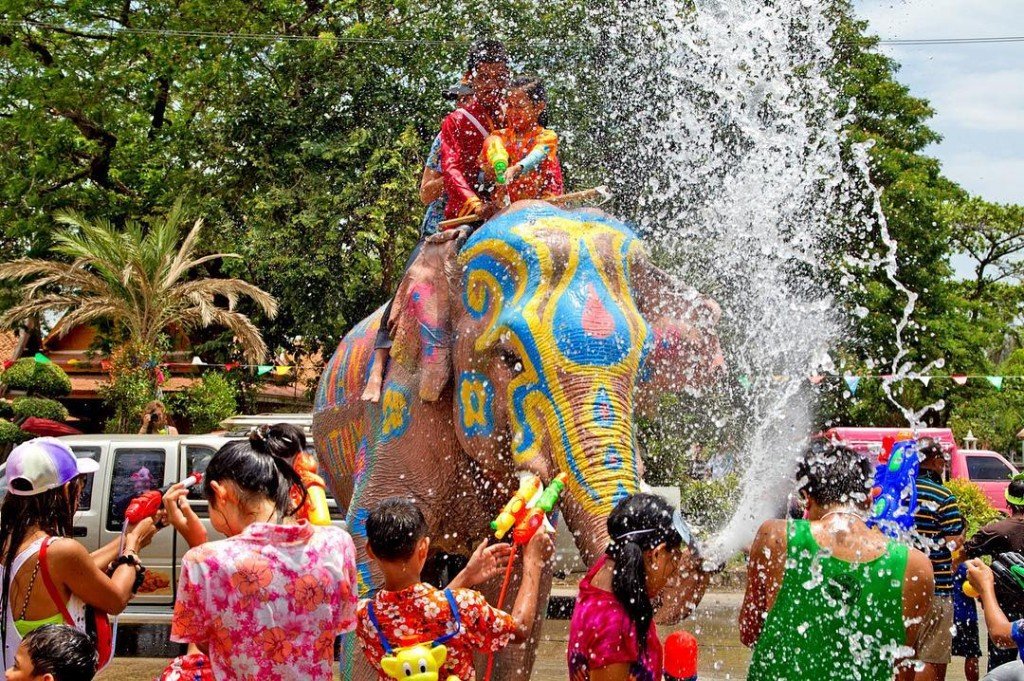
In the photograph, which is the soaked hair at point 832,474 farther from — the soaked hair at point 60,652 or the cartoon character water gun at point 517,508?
the soaked hair at point 60,652

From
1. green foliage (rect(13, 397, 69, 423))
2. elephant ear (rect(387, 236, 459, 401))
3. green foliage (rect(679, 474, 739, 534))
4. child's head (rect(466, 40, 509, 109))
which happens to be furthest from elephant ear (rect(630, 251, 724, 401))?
green foliage (rect(13, 397, 69, 423))

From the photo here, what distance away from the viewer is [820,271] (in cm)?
1576

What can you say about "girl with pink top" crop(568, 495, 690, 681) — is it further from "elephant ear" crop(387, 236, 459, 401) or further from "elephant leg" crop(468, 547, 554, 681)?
"elephant ear" crop(387, 236, 459, 401)

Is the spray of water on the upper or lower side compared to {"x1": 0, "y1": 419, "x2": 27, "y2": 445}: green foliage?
upper

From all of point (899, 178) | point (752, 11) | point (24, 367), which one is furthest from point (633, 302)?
point (899, 178)

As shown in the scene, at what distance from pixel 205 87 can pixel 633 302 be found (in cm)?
1718

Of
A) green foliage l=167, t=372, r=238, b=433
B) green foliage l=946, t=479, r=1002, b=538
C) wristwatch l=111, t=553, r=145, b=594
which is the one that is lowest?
green foliage l=946, t=479, r=1002, b=538

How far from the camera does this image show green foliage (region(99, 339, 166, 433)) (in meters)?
18.0

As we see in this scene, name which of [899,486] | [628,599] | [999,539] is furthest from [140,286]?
[628,599]

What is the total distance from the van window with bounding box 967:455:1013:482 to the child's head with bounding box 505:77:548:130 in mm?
15866

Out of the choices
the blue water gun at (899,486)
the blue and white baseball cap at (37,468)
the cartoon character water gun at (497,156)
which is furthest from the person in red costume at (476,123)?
the blue and white baseball cap at (37,468)

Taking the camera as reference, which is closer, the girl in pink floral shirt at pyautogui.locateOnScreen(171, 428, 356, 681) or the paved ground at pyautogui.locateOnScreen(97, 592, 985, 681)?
the girl in pink floral shirt at pyautogui.locateOnScreen(171, 428, 356, 681)

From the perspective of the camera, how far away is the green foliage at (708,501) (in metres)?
13.6

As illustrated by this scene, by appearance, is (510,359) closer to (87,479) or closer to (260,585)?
(260,585)
